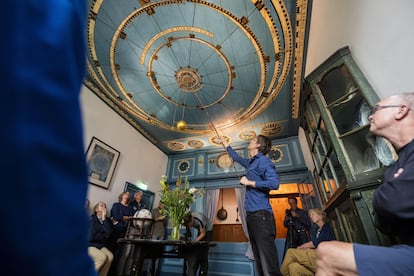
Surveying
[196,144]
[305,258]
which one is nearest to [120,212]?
[196,144]

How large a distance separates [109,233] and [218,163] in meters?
2.83

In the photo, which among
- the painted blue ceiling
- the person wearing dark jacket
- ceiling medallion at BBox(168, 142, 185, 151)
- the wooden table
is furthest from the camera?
ceiling medallion at BBox(168, 142, 185, 151)

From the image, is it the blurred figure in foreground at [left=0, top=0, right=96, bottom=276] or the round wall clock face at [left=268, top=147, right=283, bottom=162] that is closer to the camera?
the blurred figure in foreground at [left=0, top=0, right=96, bottom=276]

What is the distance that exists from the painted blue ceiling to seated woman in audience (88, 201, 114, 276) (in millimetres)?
2017

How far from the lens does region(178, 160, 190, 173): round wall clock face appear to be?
5121mm

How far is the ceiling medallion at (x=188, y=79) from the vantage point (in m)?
3.03

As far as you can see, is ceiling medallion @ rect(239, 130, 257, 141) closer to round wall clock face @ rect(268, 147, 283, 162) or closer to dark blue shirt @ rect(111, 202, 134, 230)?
round wall clock face @ rect(268, 147, 283, 162)

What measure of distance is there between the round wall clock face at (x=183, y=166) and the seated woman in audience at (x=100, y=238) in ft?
7.84

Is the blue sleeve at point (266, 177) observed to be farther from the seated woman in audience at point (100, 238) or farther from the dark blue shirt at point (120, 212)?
the dark blue shirt at point (120, 212)

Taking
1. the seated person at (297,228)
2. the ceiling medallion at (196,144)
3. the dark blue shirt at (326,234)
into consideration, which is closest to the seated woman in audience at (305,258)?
the dark blue shirt at (326,234)

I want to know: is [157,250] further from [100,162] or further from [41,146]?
[100,162]

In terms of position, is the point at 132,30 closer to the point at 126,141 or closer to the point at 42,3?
the point at 126,141

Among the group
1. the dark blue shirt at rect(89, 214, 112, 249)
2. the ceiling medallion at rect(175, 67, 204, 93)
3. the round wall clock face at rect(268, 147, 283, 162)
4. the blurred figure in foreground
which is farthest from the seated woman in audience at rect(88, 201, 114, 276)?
the round wall clock face at rect(268, 147, 283, 162)

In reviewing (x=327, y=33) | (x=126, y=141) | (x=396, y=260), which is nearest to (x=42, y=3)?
(x=396, y=260)
